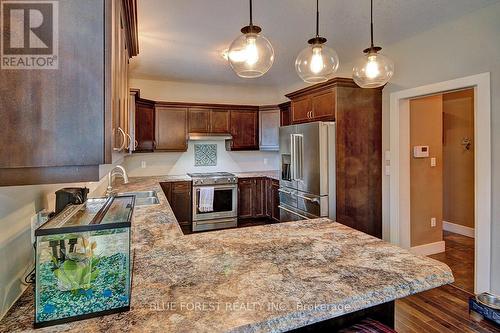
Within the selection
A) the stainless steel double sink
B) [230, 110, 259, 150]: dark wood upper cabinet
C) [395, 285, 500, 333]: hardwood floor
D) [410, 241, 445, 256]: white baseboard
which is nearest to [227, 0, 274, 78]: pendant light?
the stainless steel double sink

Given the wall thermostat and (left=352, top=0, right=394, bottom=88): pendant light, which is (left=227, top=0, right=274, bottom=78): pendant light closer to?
(left=352, top=0, right=394, bottom=88): pendant light

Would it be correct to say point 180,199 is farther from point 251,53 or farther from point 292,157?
point 251,53

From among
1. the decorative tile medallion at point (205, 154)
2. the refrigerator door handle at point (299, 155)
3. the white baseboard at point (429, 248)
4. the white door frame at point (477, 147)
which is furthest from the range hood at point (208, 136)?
the white baseboard at point (429, 248)

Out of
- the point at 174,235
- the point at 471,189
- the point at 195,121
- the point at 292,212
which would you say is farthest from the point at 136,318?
the point at 471,189

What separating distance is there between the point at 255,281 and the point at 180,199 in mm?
3717

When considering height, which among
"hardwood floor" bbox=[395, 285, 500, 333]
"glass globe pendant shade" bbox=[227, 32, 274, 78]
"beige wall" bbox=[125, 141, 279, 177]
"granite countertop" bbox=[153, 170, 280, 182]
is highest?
"glass globe pendant shade" bbox=[227, 32, 274, 78]

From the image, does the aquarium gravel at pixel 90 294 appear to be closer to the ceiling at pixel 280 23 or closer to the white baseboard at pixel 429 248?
the ceiling at pixel 280 23

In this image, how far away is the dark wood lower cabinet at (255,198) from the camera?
5043 millimetres

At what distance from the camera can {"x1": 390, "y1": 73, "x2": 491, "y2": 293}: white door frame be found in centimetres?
246

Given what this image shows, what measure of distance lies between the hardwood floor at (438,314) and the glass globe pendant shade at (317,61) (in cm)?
207

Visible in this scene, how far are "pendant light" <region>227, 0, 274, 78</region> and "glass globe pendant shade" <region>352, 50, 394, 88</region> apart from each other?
0.73m

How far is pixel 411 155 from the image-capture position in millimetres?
3576

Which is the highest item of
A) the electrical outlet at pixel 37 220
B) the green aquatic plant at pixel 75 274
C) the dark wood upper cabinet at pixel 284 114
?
the dark wood upper cabinet at pixel 284 114

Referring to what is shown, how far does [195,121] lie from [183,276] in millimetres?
4203
